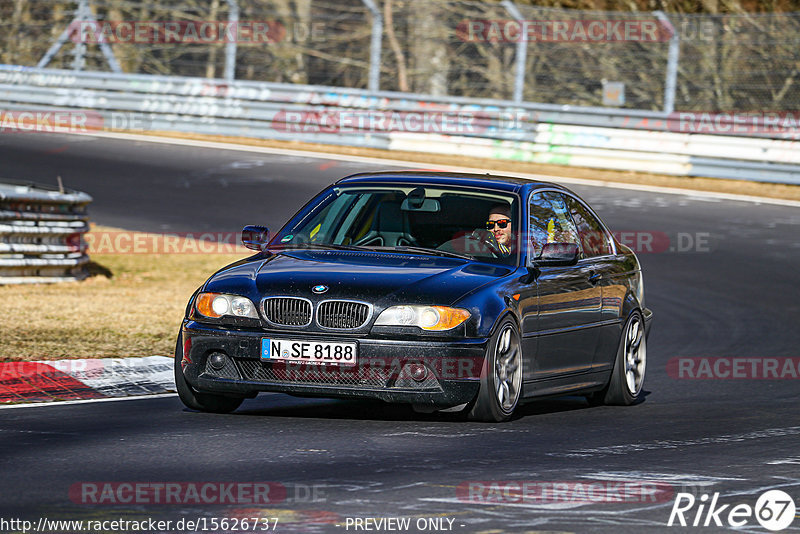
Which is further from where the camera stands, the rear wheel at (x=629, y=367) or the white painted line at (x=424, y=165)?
the white painted line at (x=424, y=165)

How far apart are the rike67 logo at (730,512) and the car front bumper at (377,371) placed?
1.83 meters

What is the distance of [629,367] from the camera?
9.69m

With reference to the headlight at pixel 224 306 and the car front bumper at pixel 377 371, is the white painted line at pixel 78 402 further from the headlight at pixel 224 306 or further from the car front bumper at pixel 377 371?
the car front bumper at pixel 377 371

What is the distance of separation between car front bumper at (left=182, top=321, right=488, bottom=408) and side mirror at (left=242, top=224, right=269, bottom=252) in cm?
118

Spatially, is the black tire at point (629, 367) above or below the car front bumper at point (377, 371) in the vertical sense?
below

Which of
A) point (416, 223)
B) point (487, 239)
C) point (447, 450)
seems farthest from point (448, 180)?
point (447, 450)

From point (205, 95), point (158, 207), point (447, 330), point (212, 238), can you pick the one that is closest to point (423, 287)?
point (447, 330)

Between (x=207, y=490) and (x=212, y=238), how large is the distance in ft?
41.9

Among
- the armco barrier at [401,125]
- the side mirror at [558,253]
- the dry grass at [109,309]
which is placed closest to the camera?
the side mirror at [558,253]

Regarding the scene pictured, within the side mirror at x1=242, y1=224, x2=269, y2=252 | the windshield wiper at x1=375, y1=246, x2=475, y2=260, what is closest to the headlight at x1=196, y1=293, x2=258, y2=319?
the side mirror at x1=242, y1=224, x2=269, y2=252

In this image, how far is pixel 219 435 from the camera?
7332 millimetres

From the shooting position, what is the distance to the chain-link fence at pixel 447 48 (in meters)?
24.3

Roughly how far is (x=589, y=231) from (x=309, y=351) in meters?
2.83

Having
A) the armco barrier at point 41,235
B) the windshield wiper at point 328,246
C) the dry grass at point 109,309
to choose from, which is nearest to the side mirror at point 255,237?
the windshield wiper at point 328,246
